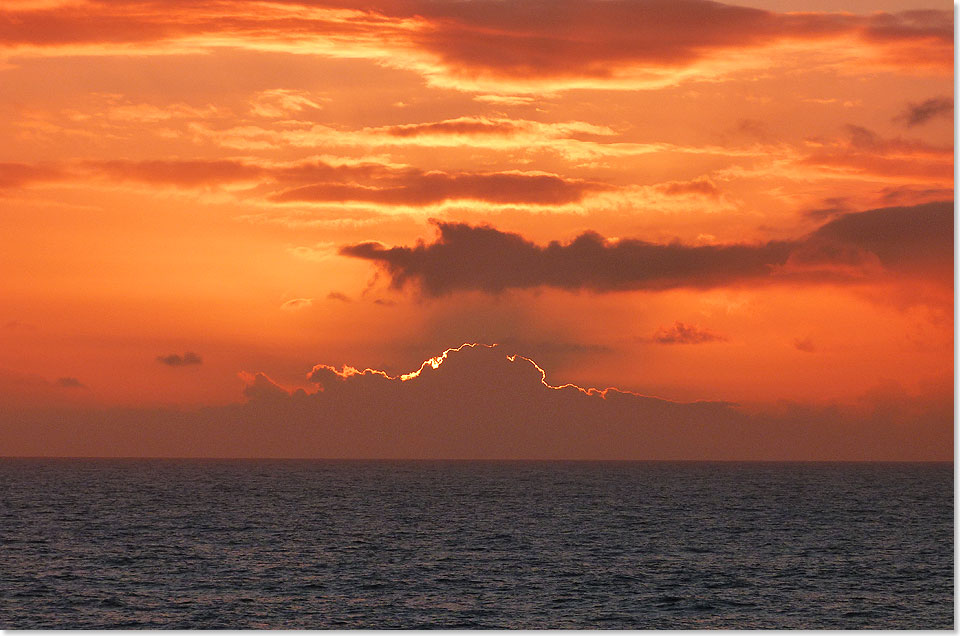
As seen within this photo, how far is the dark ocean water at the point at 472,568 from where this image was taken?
229ft

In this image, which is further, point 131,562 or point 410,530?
point 410,530

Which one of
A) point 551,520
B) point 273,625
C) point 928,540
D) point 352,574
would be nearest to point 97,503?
point 551,520

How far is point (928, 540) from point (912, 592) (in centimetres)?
3863

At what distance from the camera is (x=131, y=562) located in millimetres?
93188

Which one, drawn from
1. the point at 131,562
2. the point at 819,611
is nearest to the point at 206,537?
the point at 131,562

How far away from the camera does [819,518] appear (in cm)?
14512

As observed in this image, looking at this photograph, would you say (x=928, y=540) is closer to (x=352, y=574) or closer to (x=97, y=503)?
(x=352, y=574)

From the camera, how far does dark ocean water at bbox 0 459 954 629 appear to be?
229ft

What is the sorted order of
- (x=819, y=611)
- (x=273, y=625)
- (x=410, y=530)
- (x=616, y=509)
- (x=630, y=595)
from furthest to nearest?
(x=616, y=509) < (x=410, y=530) < (x=630, y=595) < (x=819, y=611) < (x=273, y=625)

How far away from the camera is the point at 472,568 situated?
296ft

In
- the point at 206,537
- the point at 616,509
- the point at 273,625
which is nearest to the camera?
the point at 273,625

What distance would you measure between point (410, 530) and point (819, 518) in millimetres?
60724

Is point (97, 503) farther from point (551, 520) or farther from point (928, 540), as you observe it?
point (928, 540)

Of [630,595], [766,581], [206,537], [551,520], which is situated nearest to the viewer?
[630,595]
